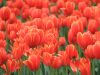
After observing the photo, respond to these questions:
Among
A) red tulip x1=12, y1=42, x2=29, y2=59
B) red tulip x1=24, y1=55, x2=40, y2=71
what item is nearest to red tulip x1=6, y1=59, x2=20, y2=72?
red tulip x1=12, y1=42, x2=29, y2=59

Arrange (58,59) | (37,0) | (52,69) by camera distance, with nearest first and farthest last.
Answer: (58,59)
(52,69)
(37,0)

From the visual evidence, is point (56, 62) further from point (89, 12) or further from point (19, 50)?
point (89, 12)

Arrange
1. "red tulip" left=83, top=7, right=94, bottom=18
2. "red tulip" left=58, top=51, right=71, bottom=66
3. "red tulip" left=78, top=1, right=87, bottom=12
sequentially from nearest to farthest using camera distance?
"red tulip" left=58, top=51, right=71, bottom=66 → "red tulip" left=83, top=7, right=94, bottom=18 → "red tulip" left=78, top=1, right=87, bottom=12

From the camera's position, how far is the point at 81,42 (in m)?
3.05

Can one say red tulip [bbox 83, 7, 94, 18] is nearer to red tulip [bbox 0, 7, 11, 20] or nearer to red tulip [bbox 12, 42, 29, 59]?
red tulip [bbox 0, 7, 11, 20]

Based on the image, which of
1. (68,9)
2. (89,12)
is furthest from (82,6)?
(89,12)

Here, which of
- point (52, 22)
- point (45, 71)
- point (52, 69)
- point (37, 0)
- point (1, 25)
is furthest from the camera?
point (37, 0)

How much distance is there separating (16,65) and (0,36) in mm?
647

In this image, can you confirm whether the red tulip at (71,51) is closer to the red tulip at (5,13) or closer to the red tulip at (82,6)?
the red tulip at (5,13)

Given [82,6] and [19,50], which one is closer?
[19,50]

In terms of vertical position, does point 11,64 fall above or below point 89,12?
below

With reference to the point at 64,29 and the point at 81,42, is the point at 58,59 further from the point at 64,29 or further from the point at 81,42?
the point at 64,29

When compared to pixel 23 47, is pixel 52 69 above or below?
below

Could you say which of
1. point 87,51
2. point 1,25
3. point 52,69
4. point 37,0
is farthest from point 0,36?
point 37,0
